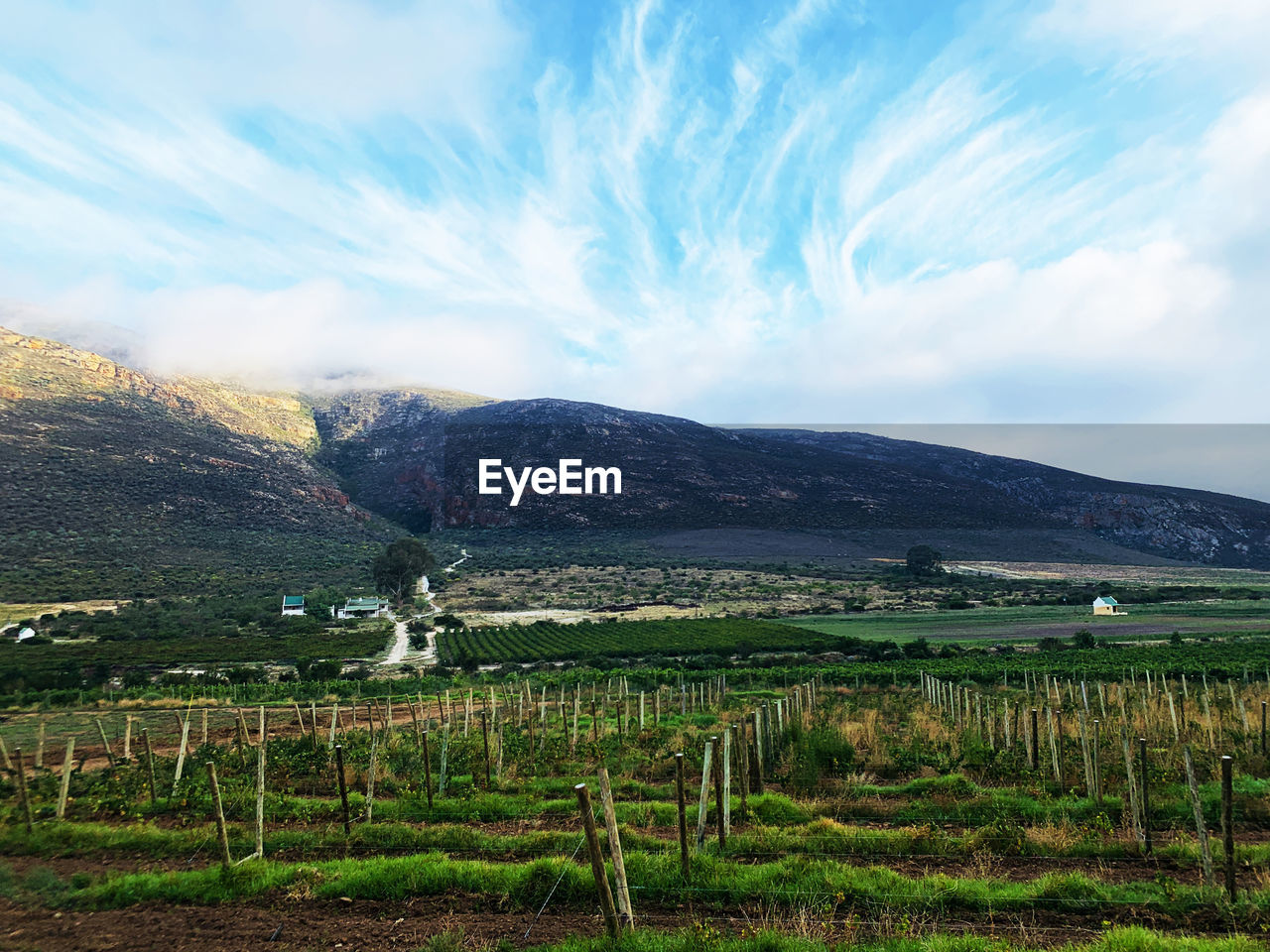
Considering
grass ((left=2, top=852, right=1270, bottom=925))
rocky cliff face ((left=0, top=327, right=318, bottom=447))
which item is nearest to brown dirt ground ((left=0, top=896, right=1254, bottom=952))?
grass ((left=2, top=852, right=1270, bottom=925))

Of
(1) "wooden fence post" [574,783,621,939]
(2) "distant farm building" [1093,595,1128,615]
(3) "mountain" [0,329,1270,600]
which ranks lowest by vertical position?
(2) "distant farm building" [1093,595,1128,615]

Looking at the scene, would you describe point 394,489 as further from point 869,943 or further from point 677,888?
point 869,943

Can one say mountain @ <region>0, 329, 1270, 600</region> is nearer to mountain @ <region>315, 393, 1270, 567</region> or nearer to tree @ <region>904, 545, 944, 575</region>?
mountain @ <region>315, 393, 1270, 567</region>

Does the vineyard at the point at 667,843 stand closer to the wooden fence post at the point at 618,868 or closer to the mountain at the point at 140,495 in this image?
the wooden fence post at the point at 618,868

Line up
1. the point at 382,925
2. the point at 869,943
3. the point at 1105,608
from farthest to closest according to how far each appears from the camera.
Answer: the point at 1105,608 → the point at 382,925 → the point at 869,943

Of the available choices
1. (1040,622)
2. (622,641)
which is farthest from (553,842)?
(1040,622)

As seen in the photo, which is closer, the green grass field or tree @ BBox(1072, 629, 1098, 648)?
tree @ BBox(1072, 629, 1098, 648)
